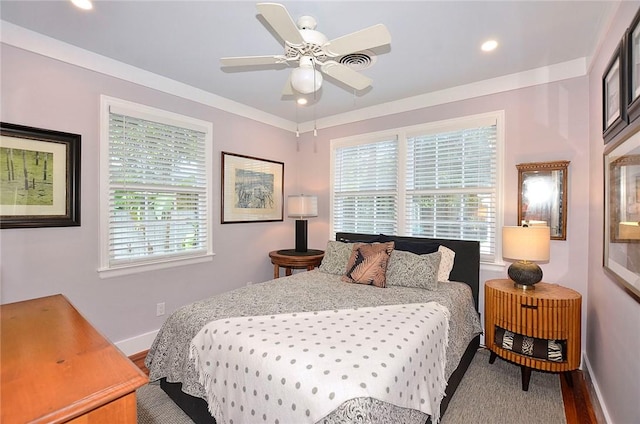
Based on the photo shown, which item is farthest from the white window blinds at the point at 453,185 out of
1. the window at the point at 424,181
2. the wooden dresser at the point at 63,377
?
the wooden dresser at the point at 63,377

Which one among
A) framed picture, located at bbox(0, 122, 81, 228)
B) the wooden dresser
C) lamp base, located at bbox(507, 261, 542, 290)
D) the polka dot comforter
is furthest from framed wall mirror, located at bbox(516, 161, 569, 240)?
framed picture, located at bbox(0, 122, 81, 228)

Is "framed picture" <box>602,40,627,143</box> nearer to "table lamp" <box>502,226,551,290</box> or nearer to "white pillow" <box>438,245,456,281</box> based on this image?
"table lamp" <box>502,226,551,290</box>

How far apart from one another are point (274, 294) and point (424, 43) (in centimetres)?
230

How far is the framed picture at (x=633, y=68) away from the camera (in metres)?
1.49

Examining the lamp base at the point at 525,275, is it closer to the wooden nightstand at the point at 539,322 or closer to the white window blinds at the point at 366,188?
the wooden nightstand at the point at 539,322

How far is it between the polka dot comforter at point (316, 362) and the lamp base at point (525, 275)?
977 millimetres

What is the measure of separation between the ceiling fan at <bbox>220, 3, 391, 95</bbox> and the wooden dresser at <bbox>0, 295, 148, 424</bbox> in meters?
1.50

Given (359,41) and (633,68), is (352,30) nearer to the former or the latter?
(359,41)

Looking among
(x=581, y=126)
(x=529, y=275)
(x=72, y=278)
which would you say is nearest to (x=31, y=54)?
(x=72, y=278)

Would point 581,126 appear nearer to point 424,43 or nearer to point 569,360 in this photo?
point 424,43

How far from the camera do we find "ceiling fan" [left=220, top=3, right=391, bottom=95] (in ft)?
4.91

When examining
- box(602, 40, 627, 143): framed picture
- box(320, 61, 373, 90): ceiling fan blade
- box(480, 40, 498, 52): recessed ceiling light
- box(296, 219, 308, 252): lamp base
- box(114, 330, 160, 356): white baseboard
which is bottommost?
box(114, 330, 160, 356): white baseboard

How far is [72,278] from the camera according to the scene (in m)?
2.48

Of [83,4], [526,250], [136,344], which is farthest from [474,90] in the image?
[136,344]
